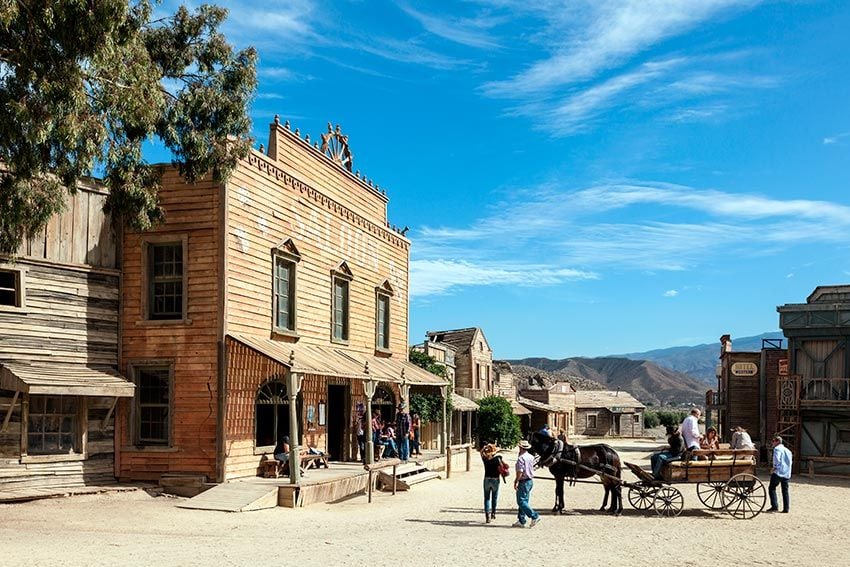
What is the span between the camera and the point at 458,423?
4362cm

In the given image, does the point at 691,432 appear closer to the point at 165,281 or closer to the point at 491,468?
the point at 491,468

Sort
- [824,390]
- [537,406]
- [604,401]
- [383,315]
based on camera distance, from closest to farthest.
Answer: [383,315]
[824,390]
[537,406]
[604,401]

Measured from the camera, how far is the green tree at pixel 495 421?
45.6 m

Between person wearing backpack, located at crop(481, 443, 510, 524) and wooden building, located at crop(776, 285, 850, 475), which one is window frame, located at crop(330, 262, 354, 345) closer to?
person wearing backpack, located at crop(481, 443, 510, 524)

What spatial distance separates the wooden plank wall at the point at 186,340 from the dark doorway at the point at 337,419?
23.8 feet

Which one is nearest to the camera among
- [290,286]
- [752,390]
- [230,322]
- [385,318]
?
[230,322]

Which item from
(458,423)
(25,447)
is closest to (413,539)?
(25,447)

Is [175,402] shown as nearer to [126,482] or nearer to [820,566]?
[126,482]

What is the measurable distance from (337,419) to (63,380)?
1047cm

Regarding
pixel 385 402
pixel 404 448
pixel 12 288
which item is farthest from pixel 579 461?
pixel 12 288

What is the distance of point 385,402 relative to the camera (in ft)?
98.8

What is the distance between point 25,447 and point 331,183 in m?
12.1

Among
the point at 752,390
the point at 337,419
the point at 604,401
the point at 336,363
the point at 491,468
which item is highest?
the point at 336,363

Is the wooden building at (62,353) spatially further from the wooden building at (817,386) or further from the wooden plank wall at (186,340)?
the wooden building at (817,386)
